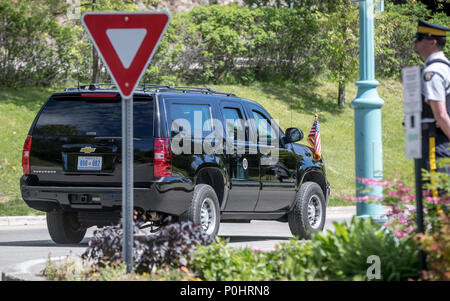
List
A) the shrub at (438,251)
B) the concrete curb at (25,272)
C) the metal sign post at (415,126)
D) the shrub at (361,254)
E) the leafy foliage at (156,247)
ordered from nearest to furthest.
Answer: the shrub at (438,251), the metal sign post at (415,126), the shrub at (361,254), the leafy foliage at (156,247), the concrete curb at (25,272)

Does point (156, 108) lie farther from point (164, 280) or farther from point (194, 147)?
point (164, 280)

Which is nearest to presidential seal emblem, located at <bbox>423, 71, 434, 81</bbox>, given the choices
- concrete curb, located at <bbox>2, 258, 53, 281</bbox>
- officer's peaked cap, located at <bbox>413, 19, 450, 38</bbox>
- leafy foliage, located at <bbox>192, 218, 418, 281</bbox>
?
officer's peaked cap, located at <bbox>413, 19, 450, 38</bbox>

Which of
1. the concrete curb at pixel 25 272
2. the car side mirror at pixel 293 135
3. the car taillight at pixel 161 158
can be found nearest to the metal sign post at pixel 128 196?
the concrete curb at pixel 25 272

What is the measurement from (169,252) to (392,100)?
27010 millimetres

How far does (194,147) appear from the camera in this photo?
1020cm

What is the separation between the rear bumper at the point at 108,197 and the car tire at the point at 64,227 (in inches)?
24.2

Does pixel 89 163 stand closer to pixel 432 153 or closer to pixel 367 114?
pixel 367 114

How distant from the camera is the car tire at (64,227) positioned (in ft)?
36.0

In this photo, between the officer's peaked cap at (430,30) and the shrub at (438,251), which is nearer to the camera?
the shrub at (438,251)

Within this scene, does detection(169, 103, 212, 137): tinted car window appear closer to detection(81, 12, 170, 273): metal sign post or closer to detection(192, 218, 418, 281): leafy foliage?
detection(81, 12, 170, 273): metal sign post

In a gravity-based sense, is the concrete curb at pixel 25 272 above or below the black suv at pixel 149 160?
below

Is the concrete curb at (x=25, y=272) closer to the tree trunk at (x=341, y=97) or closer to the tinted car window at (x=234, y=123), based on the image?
the tinted car window at (x=234, y=123)

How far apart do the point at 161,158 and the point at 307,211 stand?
323 cm

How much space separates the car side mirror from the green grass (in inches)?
257
